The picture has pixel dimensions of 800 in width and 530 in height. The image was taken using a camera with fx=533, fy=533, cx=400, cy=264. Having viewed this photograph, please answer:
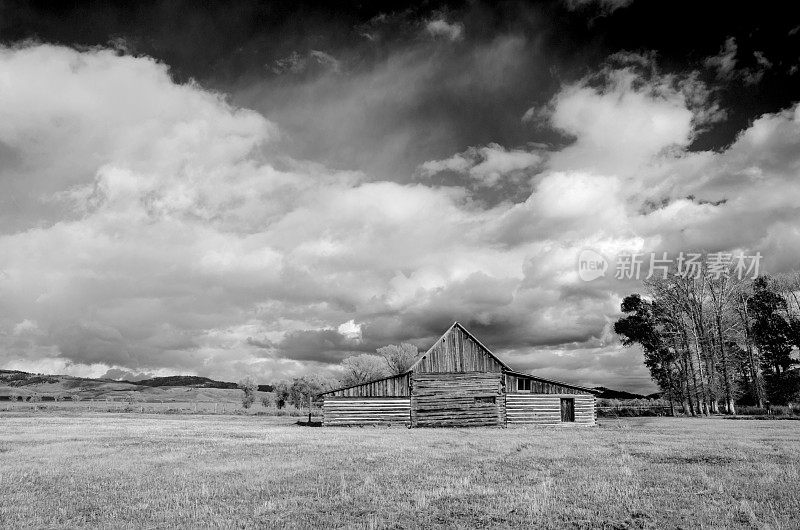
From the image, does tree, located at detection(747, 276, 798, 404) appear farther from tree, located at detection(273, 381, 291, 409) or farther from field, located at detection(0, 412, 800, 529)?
tree, located at detection(273, 381, 291, 409)

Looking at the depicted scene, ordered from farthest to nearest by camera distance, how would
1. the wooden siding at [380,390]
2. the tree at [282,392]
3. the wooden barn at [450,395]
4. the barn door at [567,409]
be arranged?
the tree at [282,392] < the barn door at [567,409] < the wooden siding at [380,390] < the wooden barn at [450,395]

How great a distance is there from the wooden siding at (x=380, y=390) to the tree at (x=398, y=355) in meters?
35.2

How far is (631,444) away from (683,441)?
110 inches

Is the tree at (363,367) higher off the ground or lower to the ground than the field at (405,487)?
higher

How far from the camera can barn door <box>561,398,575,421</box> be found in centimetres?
4475

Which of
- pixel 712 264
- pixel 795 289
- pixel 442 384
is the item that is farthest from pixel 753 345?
pixel 442 384

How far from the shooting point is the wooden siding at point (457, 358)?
144 feet

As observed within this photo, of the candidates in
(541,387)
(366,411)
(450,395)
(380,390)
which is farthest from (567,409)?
(366,411)

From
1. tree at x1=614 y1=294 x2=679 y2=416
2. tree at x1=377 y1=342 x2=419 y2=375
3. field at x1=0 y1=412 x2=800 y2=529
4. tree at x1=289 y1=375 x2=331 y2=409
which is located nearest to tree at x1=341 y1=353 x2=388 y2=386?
tree at x1=377 y1=342 x2=419 y2=375

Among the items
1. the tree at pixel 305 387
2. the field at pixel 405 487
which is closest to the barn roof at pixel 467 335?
the field at pixel 405 487

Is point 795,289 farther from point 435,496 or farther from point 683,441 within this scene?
point 435,496

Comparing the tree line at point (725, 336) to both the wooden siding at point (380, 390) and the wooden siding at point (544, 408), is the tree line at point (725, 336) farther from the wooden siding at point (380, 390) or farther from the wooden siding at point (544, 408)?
the wooden siding at point (380, 390)

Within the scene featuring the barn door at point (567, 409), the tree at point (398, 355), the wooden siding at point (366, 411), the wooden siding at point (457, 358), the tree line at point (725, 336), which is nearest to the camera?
the wooden siding at point (366, 411)

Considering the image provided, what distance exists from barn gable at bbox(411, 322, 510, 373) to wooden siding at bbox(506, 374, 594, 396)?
1341mm
